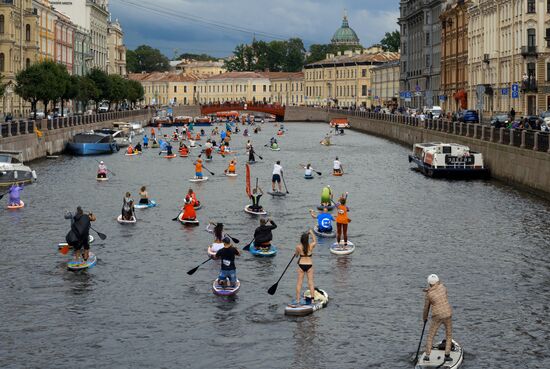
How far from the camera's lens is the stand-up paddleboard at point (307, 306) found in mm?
28734

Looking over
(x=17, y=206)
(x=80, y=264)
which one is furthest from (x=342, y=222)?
(x=17, y=206)

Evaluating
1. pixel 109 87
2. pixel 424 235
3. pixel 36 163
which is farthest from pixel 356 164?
pixel 109 87

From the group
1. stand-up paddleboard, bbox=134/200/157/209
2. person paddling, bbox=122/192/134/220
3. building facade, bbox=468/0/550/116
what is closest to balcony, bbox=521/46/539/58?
building facade, bbox=468/0/550/116

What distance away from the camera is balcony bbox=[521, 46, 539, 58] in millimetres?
94781

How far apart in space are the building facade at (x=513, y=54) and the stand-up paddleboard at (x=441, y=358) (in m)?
64.8

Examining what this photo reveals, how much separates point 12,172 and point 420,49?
108539 mm

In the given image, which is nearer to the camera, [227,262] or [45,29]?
[227,262]

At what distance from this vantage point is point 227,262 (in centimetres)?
3045

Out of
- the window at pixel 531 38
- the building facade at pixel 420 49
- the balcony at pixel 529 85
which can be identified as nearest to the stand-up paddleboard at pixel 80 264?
the balcony at pixel 529 85

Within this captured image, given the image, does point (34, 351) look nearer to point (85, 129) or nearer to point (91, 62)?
point (85, 129)

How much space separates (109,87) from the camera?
5719 inches

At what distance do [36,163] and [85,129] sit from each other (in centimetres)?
2655

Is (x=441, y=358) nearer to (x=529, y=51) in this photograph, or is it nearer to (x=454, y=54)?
(x=529, y=51)

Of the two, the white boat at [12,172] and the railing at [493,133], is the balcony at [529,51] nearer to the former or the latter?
the railing at [493,133]
